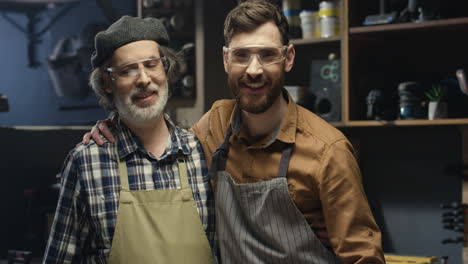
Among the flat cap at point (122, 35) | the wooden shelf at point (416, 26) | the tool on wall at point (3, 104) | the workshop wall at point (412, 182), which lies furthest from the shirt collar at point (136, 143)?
the tool on wall at point (3, 104)

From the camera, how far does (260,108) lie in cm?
185

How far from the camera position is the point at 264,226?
6.10ft

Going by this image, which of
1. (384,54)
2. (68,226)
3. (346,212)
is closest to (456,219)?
(384,54)

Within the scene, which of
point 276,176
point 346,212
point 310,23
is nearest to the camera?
point 346,212

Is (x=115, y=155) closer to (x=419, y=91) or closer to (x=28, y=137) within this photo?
(x=419, y=91)

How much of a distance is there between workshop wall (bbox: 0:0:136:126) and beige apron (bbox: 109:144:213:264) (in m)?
1.97

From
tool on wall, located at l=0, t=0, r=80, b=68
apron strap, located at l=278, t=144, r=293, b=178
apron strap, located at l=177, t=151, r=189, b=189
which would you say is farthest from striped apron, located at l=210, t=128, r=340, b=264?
tool on wall, located at l=0, t=0, r=80, b=68

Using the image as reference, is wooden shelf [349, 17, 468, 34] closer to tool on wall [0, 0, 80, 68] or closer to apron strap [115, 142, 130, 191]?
apron strap [115, 142, 130, 191]

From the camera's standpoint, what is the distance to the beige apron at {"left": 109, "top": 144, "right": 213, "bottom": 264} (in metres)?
1.82

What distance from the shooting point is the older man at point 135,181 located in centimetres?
184


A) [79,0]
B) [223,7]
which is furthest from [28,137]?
[223,7]

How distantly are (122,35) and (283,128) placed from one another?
571 mm

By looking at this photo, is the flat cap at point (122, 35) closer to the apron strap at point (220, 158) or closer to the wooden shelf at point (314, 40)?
the apron strap at point (220, 158)

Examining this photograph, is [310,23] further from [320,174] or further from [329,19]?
[320,174]
